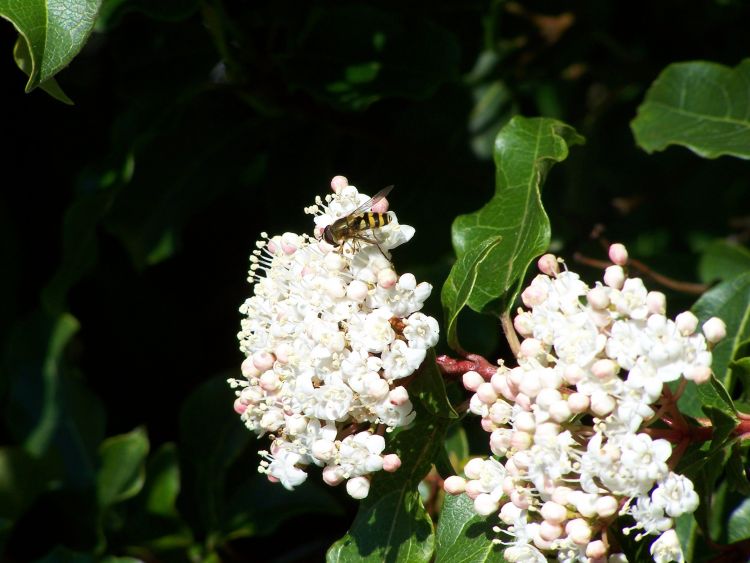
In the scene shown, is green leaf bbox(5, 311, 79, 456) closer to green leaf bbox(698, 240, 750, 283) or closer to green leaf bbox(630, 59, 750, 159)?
green leaf bbox(630, 59, 750, 159)

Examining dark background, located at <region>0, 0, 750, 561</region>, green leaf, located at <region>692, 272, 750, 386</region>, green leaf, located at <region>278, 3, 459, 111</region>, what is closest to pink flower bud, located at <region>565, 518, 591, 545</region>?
green leaf, located at <region>692, 272, 750, 386</region>

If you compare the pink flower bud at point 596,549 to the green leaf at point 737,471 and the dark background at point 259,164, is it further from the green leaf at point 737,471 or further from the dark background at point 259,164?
the dark background at point 259,164

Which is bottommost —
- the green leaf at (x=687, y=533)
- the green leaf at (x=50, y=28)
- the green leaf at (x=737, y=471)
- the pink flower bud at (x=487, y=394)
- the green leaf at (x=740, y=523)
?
the green leaf at (x=740, y=523)

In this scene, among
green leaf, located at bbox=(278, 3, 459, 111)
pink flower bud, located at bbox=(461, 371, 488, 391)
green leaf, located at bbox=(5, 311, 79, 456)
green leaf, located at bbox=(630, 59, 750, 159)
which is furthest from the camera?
green leaf, located at bbox=(5, 311, 79, 456)

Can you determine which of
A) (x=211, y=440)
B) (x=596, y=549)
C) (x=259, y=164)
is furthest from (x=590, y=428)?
(x=259, y=164)

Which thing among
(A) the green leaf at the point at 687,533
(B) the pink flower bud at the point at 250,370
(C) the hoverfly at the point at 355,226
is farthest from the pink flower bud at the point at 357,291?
(A) the green leaf at the point at 687,533

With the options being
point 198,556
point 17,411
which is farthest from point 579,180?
point 17,411
